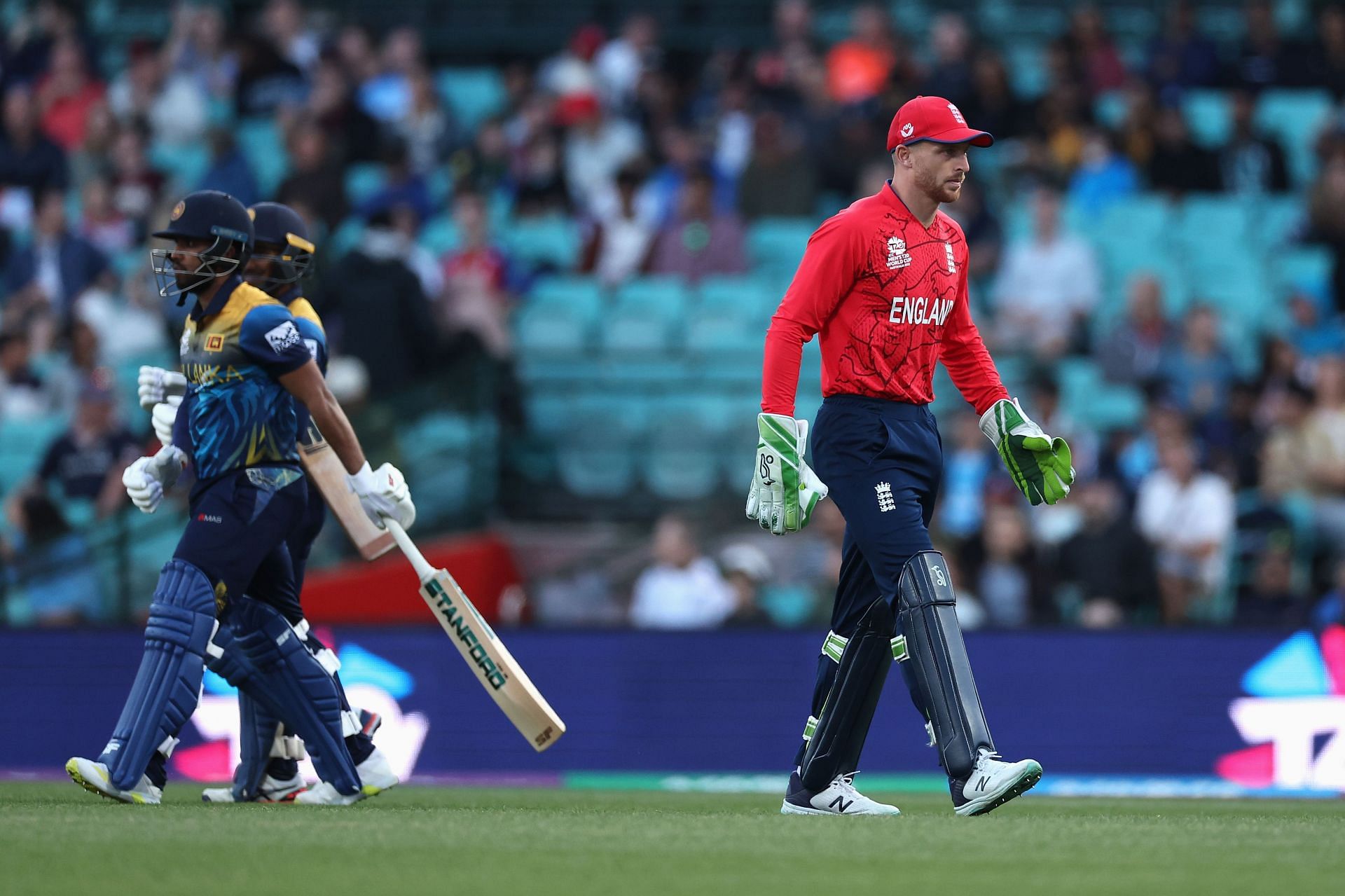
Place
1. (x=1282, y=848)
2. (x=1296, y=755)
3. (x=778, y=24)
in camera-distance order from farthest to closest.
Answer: (x=778, y=24), (x=1296, y=755), (x=1282, y=848)

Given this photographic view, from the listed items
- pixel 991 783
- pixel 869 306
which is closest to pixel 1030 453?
pixel 869 306

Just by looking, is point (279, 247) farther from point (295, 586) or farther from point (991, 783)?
point (991, 783)

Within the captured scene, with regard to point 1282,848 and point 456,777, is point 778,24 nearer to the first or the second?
point 456,777

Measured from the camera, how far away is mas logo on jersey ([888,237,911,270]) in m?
6.92

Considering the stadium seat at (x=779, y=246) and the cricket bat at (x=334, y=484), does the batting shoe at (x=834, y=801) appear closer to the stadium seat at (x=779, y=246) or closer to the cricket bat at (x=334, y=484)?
the cricket bat at (x=334, y=484)

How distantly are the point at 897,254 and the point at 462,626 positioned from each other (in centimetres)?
218

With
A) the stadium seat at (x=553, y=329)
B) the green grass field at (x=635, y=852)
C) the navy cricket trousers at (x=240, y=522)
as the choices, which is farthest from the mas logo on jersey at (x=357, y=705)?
the stadium seat at (x=553, y=329)

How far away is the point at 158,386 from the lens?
778 cm

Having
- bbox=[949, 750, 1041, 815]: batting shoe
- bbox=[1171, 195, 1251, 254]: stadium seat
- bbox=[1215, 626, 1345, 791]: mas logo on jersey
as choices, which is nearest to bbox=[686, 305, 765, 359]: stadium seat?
bbox=[1171, 195, 1251, 254]: stadium seat

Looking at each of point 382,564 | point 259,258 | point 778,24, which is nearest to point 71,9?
point 778,24

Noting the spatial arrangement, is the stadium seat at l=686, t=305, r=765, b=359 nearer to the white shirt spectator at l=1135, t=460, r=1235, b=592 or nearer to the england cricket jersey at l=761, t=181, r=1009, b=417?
the white shirt spectator at l=1135, t=460, r=1235, b=592

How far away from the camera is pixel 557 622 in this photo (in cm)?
1315

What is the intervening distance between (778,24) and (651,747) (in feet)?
28.3

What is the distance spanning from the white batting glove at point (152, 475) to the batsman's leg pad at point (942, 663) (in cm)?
288
